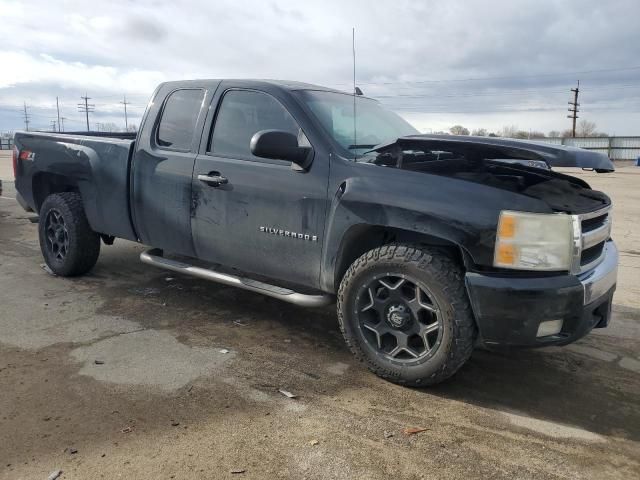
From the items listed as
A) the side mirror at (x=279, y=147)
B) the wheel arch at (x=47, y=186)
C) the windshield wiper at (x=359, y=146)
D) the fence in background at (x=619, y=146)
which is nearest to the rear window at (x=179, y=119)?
the side mirror at (x=279, y=147)

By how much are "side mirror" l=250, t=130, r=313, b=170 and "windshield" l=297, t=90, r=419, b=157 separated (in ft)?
0.97

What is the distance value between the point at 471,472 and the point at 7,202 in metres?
11.3

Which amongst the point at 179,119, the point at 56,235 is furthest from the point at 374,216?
the point at 56,235

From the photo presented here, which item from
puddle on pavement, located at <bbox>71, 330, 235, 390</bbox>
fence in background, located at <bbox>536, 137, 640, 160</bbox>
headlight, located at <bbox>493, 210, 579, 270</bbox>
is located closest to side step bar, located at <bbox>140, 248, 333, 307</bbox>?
puddle on pavement, located at <bbox>71, 330, 235, 390</bbox>

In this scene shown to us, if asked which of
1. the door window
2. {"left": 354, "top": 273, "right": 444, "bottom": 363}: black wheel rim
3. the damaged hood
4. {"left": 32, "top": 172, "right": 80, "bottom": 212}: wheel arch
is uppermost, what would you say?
the door window

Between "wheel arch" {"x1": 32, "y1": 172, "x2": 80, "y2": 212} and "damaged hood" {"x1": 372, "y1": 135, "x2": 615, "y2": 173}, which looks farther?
"wheel arch" {"x1": 32, "y1": 172, "x2": 80, "y2": 212}

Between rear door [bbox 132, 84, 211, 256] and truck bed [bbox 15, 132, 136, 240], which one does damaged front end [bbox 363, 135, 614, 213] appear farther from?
truck bed [bbox 15, 132, 136, 240]

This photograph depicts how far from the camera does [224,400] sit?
122 inches

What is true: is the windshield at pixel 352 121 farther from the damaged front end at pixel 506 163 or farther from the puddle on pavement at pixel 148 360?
the puddle on pavement at pixel 148 360

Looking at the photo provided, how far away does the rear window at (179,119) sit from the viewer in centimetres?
434

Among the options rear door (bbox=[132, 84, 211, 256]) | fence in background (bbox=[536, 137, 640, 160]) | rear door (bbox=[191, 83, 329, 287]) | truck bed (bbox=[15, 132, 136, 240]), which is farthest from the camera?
fence in background (bbox=[536, 137, 640, 160])

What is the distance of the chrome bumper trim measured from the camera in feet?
9.76

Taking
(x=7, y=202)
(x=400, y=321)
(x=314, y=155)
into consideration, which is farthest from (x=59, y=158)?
(x=7, y=202)

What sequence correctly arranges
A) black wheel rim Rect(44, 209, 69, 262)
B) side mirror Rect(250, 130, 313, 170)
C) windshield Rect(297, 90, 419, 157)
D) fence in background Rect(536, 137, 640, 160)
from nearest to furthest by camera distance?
1. side mirror Rect(250, 130, 313, 170)
2. windshield Rect(297, 90, 419, 157)
3. black wheel rim Rect(44, 209, 69, 262)
4. fence in background Rect(536, 137, 640, 160)
